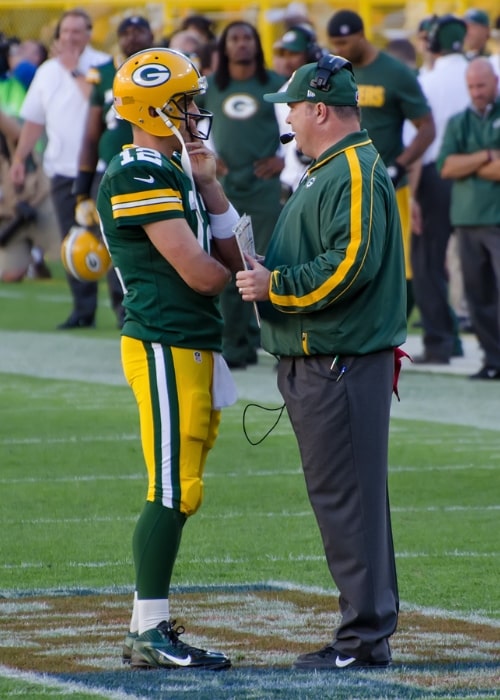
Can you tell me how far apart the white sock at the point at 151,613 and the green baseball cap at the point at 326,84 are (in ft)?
5.45

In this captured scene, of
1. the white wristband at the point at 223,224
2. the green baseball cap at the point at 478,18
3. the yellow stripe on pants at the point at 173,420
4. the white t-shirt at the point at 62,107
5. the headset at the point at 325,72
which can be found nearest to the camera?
the headset at the point at 325,72

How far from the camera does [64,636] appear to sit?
611 centimetres

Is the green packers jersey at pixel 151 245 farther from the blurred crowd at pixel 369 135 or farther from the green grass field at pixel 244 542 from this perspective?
the blurred crowd at pixel 369 135

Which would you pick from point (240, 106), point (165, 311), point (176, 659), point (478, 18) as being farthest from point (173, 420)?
point (478, 18)

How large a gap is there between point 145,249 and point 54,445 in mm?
5168

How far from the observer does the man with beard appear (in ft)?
44.5

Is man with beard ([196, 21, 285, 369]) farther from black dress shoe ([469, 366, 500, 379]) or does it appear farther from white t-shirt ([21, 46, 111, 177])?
white t-shirt ([21, 46, 111, 177])

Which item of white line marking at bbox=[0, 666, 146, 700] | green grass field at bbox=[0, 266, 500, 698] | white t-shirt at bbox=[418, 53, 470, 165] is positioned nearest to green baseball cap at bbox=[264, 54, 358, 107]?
green grass field at bbox=[0, 266, 500, 698]

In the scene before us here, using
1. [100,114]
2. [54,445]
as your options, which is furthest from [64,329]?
[54,445]

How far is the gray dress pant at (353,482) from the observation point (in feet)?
18.1

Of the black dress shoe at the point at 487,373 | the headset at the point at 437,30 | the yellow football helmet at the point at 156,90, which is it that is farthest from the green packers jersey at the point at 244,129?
the yellow football helmet at the point at 156,90

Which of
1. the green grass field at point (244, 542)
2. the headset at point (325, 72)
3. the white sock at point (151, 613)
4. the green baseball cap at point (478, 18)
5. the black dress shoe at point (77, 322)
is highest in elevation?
the green baseball cap at point (478, 18)

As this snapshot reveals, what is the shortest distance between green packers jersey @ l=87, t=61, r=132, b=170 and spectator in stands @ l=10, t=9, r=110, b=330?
235cm

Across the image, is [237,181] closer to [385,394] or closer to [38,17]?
[385,394]
